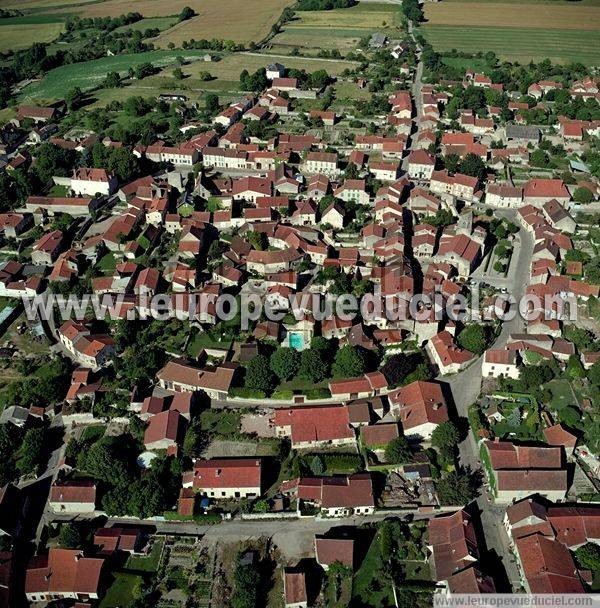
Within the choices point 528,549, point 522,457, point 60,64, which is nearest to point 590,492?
point 522,457

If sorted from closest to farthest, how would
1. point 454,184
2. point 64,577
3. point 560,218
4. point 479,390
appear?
point 64,577 < point 479,390 < point 560,218 < point 454,184

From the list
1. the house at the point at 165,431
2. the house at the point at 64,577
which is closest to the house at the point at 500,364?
the house at the point at 165,431

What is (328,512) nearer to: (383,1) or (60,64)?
(60,64)

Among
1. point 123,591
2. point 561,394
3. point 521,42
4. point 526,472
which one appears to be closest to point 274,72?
point 521,42

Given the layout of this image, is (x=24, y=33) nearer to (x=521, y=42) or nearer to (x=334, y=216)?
(x=521, y=42)

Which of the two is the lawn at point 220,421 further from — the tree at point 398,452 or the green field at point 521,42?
the green field at point 521,42
